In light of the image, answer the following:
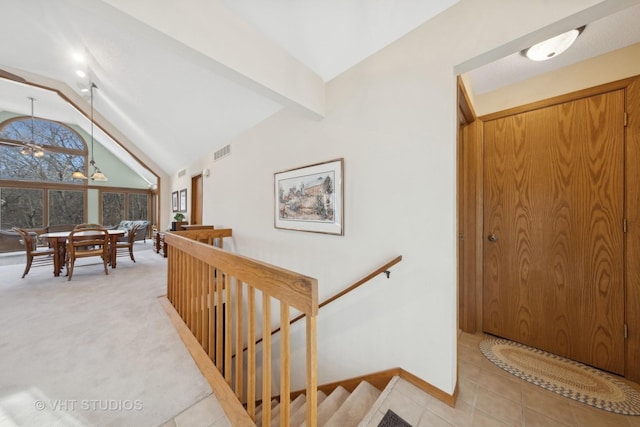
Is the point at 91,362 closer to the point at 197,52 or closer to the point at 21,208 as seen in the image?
the point at 197,52

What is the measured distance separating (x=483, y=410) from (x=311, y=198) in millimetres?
1910

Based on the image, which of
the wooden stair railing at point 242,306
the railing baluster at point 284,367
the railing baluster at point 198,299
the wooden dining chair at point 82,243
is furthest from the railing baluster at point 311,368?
the wooden dining chair at point 82,243

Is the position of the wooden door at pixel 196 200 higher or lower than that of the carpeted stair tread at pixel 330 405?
higher

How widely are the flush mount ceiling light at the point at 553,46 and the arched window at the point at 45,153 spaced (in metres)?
10.6

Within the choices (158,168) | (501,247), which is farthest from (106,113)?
(501,247)

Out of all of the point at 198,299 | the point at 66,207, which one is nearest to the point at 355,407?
the point at 198,299

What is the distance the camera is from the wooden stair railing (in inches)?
35.4

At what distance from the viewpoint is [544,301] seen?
1.80 m

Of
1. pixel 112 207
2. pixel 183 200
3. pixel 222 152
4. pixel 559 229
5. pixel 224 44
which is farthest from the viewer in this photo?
pixel 112 207

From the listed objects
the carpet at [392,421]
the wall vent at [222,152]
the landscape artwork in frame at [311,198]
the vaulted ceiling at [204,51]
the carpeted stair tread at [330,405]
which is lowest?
the carpeted stair tread at [330,405]

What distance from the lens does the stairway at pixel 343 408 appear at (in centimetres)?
136

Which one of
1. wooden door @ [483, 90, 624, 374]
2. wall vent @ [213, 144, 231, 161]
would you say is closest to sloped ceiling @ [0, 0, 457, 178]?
wall vent @ [213, 144, 231, 161]

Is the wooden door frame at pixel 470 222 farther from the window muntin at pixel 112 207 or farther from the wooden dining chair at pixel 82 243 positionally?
the window muntin at pixel 112 207

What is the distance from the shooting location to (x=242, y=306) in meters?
1.56
